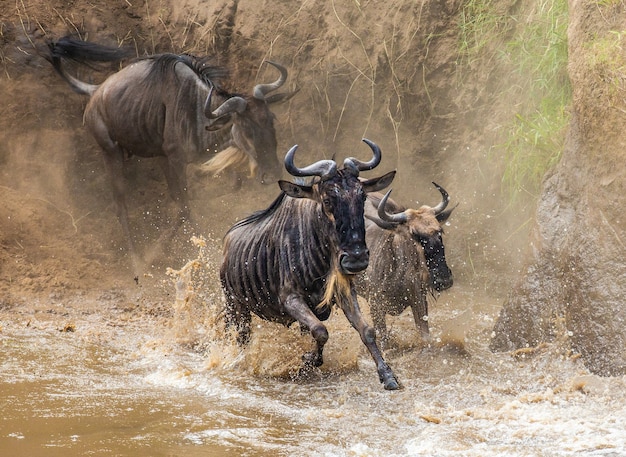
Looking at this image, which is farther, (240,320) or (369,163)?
(240,320)

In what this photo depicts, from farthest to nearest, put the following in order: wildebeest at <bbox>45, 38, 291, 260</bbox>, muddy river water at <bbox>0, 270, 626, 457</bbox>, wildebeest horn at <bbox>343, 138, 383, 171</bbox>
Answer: wildebeest at <bbox>45, 38, 291, 260</bbox>, wildebeest horn at <bbox>343, 138, 383, 171</bbox>, muddy river water at <bbox>0, 270, 626, 457</bbox>

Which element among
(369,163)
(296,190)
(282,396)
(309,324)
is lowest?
(282,396)

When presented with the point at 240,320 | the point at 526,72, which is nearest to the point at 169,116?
the point at 240,320

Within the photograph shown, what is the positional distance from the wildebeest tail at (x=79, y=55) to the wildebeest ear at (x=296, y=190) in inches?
159

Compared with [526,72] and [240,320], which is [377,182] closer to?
[240,320]

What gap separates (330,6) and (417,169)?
5.89 ft

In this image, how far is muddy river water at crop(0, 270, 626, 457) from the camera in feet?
14.8

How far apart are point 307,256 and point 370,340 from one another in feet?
2.60

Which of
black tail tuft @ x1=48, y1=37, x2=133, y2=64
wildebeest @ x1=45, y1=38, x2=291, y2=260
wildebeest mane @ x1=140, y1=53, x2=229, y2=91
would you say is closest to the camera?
wildebeest @ x1=45, y1=38, x2=291, y2=260

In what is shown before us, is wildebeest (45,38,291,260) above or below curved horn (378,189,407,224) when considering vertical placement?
above

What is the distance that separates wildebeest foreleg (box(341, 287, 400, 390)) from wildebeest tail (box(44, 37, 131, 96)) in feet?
14.6

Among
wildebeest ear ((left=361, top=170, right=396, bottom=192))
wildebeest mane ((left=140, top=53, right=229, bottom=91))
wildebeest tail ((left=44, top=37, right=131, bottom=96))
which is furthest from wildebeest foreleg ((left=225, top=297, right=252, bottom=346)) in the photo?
wildebeest tail ((left=44, top=37, right=131, bottom=96))

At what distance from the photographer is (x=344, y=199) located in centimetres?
562

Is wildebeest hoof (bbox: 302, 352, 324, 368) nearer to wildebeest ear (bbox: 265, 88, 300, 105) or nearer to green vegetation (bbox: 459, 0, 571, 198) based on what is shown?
green vegetation (bbox: 459, 0, 571, 198)
